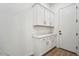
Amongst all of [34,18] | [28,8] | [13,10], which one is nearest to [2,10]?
[13,10]

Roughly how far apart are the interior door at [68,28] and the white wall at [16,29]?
3.13 ft

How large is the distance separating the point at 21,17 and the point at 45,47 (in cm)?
104

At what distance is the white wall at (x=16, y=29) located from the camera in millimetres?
1123

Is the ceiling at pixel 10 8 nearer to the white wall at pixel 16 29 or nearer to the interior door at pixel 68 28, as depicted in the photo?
the white wall at pixel 16 29

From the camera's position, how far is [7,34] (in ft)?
3.88

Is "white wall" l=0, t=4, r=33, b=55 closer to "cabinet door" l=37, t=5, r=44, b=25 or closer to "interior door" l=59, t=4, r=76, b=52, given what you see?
"cabinet door" l=37, t=5, r=44, b=25

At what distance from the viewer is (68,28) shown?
6.57 feet

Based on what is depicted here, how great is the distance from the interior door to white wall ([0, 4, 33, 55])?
955mm

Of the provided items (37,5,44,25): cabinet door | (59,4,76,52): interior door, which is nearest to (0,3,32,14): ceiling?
(37,5,44,25): cabinet door

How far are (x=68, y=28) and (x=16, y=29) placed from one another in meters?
1.52

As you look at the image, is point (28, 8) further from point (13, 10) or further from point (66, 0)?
point (66, 0)

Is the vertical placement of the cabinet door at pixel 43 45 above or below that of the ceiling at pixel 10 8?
below

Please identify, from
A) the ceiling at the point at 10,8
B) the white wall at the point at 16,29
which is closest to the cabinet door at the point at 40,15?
the white wall at the point at 16,29

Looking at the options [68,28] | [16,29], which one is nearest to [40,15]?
[16,29]
